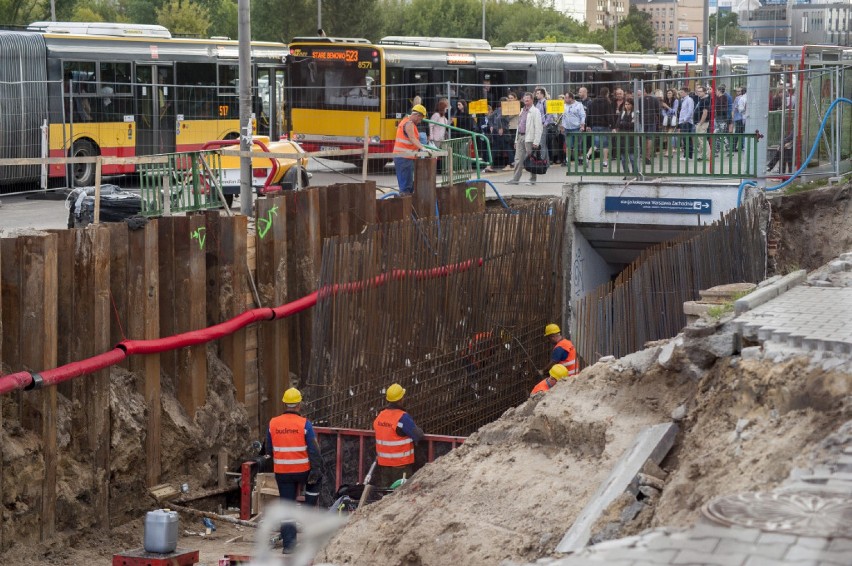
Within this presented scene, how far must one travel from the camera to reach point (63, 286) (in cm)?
1143

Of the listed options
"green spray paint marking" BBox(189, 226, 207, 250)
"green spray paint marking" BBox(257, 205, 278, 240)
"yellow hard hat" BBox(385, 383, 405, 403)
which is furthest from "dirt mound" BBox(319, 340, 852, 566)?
"green spray paint marking" BBox(257, 205, 278, 240)

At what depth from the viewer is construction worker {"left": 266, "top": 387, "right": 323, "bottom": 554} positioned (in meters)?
11.0

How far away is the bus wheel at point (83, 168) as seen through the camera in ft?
75.7

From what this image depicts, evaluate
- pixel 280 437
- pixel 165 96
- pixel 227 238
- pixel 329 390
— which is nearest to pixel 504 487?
pixel 280 437

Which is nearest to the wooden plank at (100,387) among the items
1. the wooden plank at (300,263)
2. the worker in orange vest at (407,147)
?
the wooden plank at (300,263)

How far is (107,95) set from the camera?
2502cm

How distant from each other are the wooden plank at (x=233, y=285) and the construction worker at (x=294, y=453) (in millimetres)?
2510

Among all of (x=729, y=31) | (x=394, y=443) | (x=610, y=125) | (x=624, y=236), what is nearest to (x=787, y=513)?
(x=394, y=443)

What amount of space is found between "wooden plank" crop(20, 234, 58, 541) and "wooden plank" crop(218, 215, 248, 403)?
2573mm

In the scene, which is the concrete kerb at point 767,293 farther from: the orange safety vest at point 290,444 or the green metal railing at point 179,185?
the green metal railing at point 179,185

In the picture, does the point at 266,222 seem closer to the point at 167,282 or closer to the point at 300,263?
the point at 300,263

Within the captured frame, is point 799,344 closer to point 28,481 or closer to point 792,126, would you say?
point 28,481

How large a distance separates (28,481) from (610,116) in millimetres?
13612

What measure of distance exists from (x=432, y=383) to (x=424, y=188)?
12.1 ft
